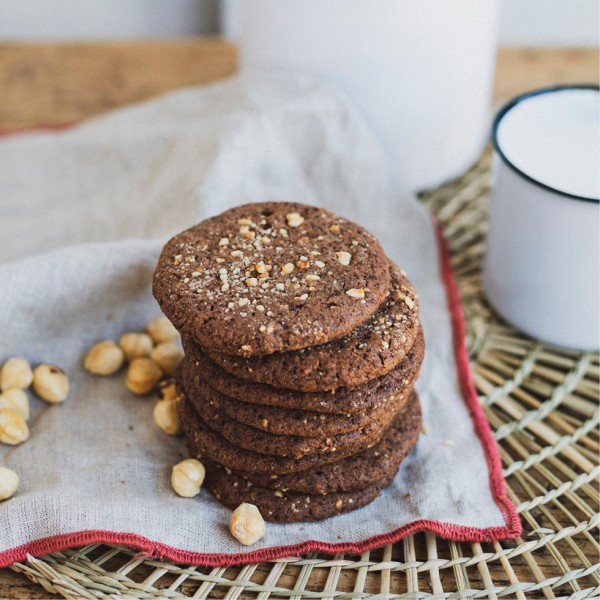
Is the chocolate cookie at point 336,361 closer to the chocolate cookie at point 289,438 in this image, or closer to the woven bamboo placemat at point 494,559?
the chocolate cookie at point 289,438

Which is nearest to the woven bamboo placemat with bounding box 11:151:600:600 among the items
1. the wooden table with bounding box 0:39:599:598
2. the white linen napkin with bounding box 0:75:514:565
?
the white linen napkin with bounding box 0:75:514:565

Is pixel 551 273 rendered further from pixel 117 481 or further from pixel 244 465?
pixel 117 481

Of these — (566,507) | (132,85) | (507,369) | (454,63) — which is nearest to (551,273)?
(507,369)

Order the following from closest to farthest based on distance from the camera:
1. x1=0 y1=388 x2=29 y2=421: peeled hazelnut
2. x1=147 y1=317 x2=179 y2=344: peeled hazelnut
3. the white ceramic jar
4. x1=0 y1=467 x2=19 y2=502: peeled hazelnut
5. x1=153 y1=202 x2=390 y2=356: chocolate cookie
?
1. x1=153 y1=202 x2=390 y2=356: chocolate cookie
2. x1=0 y1=467 x2=19 y2=502: peeled hazelnut
3. x1=0 y1=388 x2=29 y2=421: peeled hazelnut
4. x1=147 y1=317 x2=179 y2=344: peeled hazelnut
5. the white ceramic jar

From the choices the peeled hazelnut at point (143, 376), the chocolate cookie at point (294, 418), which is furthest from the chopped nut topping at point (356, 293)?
the peeled hazelnut at point (143, 376)

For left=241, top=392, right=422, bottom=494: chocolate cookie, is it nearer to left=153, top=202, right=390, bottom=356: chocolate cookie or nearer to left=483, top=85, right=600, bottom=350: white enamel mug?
left=153, top=202, right=390, bottom=356: chocolate cookie
